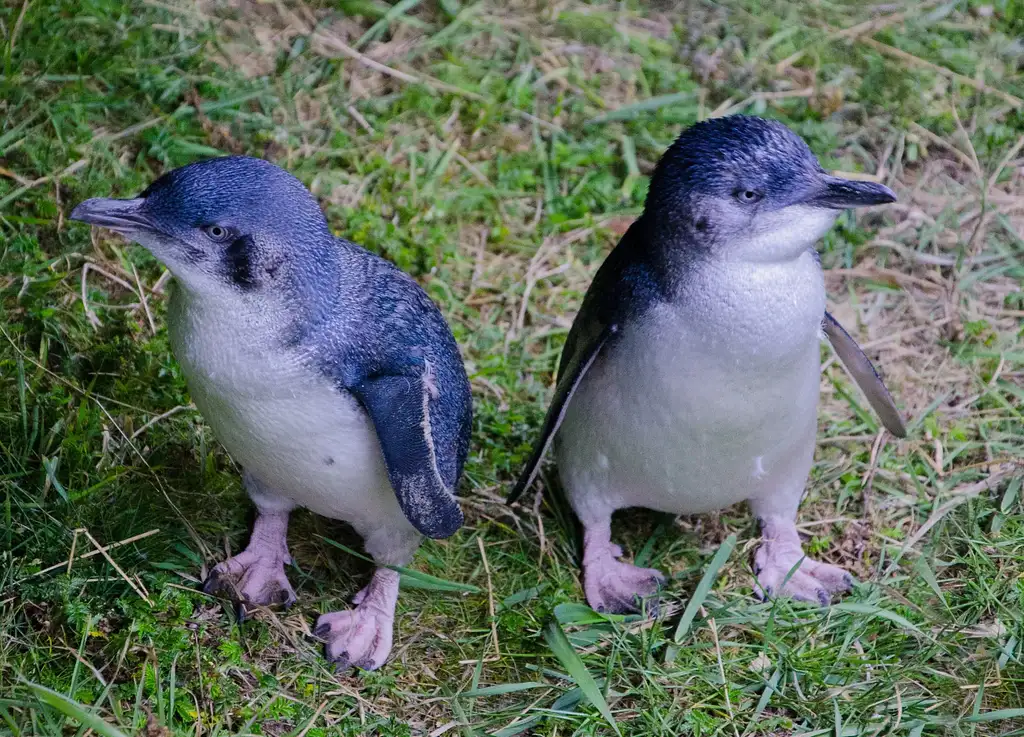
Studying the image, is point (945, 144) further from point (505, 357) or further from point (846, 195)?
point (846, 195)

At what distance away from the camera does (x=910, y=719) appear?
10.1 feet

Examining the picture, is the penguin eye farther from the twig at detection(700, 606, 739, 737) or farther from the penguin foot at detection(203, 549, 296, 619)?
the twig at detection(700, 606, 739, 737)

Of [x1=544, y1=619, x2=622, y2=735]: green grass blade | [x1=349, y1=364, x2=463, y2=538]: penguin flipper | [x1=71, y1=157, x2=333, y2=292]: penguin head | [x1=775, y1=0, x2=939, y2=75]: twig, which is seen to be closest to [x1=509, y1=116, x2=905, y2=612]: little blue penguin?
[x1=544, y1=619, x2=622, y2=735]: green grass blade

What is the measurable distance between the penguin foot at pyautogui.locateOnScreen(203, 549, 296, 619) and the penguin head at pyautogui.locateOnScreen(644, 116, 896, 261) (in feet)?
4.73

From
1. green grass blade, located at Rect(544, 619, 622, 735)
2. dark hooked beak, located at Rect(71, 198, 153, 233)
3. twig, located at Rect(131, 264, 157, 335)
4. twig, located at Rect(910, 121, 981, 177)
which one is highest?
dark hooked beak, located at Rect(71, 198, 153, 233)

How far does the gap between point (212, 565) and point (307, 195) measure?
3.75 feet

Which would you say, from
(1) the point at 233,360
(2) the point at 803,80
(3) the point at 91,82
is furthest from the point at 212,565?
(2) the point at 803,80

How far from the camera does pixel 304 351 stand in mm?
2801

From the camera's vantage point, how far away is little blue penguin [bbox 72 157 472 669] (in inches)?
105

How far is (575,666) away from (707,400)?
0.77 meters

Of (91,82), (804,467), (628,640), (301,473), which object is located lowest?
(628,640)

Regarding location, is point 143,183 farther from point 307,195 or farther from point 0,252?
point 307,195

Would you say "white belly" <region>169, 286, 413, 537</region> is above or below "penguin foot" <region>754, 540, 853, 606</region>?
above

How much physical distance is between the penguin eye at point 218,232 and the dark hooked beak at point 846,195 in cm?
131
